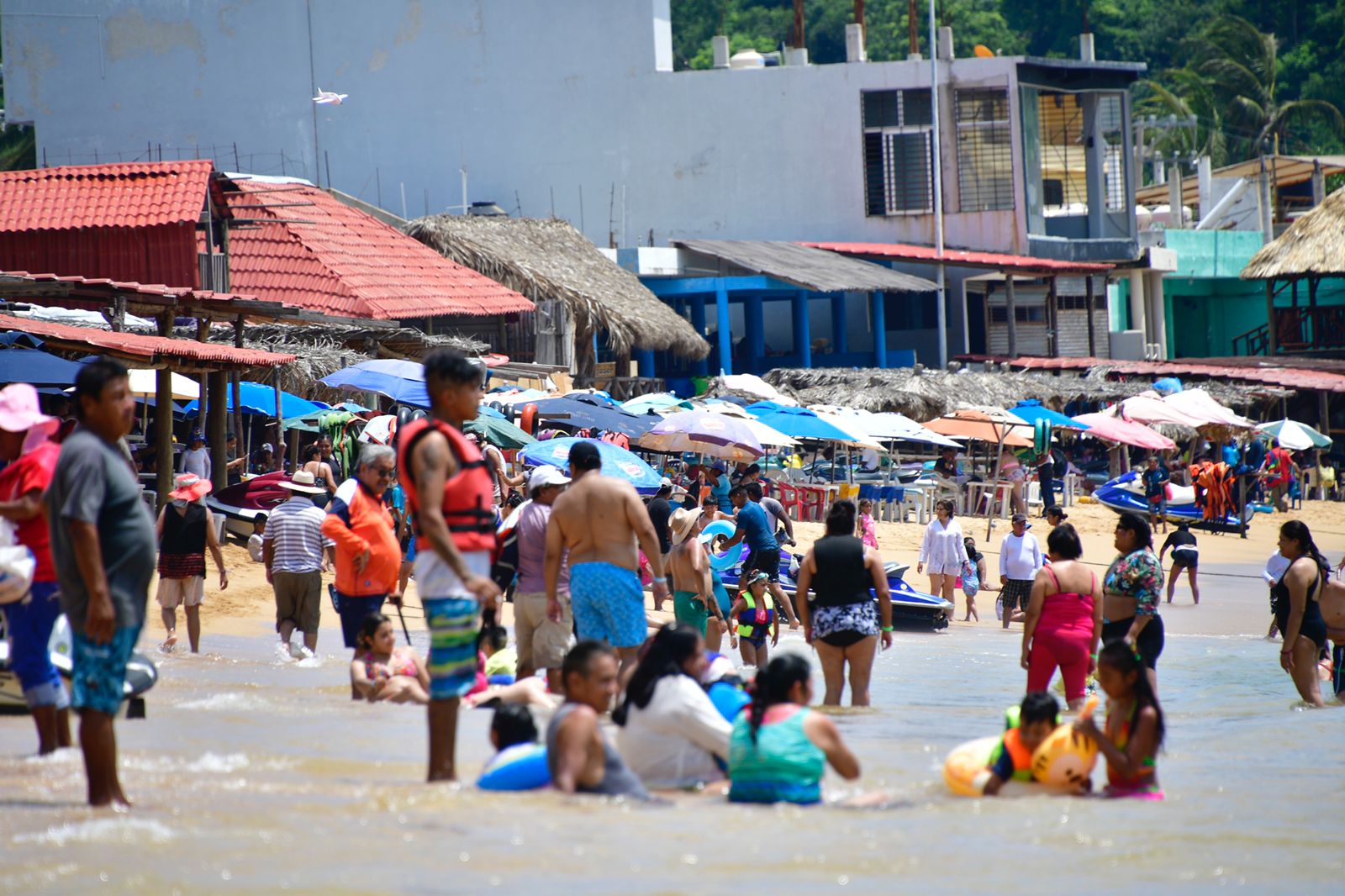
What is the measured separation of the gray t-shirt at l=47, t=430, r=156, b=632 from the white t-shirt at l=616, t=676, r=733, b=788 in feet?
6.31

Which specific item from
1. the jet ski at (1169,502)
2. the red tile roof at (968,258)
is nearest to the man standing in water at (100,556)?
the jet ski at (1169,502)

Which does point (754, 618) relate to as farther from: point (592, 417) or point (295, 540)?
point (592, 417)

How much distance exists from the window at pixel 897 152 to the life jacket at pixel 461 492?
103ft

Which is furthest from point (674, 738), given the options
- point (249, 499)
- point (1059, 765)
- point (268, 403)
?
point (268, 403)

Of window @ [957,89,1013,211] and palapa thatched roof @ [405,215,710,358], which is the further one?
window @ [957,89,1013,211]

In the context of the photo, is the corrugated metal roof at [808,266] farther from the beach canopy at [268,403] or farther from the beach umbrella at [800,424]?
the beach canopy at [268,403]

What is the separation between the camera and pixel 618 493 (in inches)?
313

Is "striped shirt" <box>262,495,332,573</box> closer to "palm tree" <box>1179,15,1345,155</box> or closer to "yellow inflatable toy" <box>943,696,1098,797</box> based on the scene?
"yellow inflatable toy" <box>943,696,1098,797</box>

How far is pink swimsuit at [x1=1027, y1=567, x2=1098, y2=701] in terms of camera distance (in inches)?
345

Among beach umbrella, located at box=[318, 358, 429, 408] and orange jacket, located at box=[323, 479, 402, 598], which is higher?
beach umbrella, located at box=[318, 358, 429, 408]

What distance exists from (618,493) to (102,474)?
10.4 feet

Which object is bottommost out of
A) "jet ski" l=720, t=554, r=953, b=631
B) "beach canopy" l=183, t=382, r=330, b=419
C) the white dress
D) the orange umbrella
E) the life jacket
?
"jet ski" l=720, t=554, r=953, b=631

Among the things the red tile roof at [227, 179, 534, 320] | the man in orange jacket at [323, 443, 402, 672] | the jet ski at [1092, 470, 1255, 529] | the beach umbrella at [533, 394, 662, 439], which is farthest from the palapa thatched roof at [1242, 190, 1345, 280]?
the man in orange jacket at [323, 443, 402, 672]

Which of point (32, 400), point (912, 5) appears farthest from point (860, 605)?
point (912, 5)
